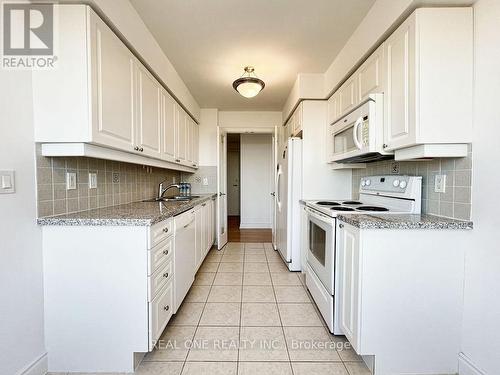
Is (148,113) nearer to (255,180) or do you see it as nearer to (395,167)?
(395,167)

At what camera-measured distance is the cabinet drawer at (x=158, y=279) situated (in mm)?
1451

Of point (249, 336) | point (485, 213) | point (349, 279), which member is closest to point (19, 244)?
point (249, 336)

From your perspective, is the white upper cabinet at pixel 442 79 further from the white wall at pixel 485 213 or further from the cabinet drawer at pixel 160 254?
the cabinet drawer at pixel 160 254

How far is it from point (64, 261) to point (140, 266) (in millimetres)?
437

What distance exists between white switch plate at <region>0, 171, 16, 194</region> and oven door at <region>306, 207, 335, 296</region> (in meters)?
1.85

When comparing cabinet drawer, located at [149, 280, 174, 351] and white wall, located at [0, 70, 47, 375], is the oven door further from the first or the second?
white wall, located at [0, 70, 47, 375]

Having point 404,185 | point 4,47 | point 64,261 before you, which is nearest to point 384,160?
point 404,185

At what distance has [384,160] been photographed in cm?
222

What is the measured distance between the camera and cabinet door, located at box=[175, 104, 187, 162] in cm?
301

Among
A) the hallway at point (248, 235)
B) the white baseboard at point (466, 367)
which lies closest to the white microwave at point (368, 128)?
the white baseboard at point (466, 367)

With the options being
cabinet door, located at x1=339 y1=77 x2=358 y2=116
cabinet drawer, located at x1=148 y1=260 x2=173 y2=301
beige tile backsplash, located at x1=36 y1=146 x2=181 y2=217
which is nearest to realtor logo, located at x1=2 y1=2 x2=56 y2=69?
beige tile backsplash, located at x1=36 y1=146 x2=181 y2=217

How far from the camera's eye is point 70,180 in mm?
1634

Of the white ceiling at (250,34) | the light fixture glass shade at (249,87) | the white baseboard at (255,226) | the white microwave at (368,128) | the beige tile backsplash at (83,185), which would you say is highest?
the white ceiling at (250,34)

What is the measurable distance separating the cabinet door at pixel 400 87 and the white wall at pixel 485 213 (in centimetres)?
31
